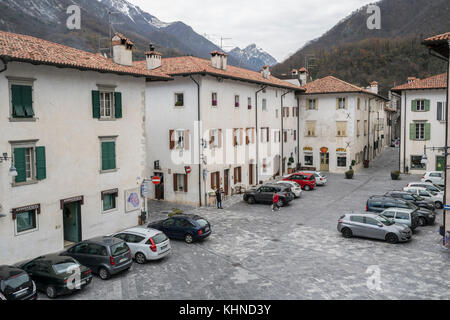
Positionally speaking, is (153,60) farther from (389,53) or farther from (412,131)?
(389,53)

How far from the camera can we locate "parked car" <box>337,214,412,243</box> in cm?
2086

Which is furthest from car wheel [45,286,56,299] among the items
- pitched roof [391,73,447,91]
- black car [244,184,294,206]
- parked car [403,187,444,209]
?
pitched roof [391,73,447,91]

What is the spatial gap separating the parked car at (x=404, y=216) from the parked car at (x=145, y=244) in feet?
41.6

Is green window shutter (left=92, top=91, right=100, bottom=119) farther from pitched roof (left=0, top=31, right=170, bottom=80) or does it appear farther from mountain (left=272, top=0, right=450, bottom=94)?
mountain (left=272, top=0, right=450, bottom=94)

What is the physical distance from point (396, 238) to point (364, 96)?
32.6 m

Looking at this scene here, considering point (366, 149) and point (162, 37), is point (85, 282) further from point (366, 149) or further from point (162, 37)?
point (162, 37)

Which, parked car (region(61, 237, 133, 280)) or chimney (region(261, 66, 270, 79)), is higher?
chimney (region(261, 66, 270, 79))

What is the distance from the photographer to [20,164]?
1794 centimetres

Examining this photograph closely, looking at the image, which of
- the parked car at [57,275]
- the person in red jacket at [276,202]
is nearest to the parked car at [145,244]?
the parked car at [57,275]

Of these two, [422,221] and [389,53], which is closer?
[422,221]

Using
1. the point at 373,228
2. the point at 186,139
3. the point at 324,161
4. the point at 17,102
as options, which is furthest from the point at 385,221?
the point at 324,161

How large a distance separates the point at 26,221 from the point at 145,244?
5565 millimetres

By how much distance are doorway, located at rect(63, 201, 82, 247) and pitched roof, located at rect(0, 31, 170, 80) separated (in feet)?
23.0

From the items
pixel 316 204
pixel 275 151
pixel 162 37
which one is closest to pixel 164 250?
pixel 316 204
